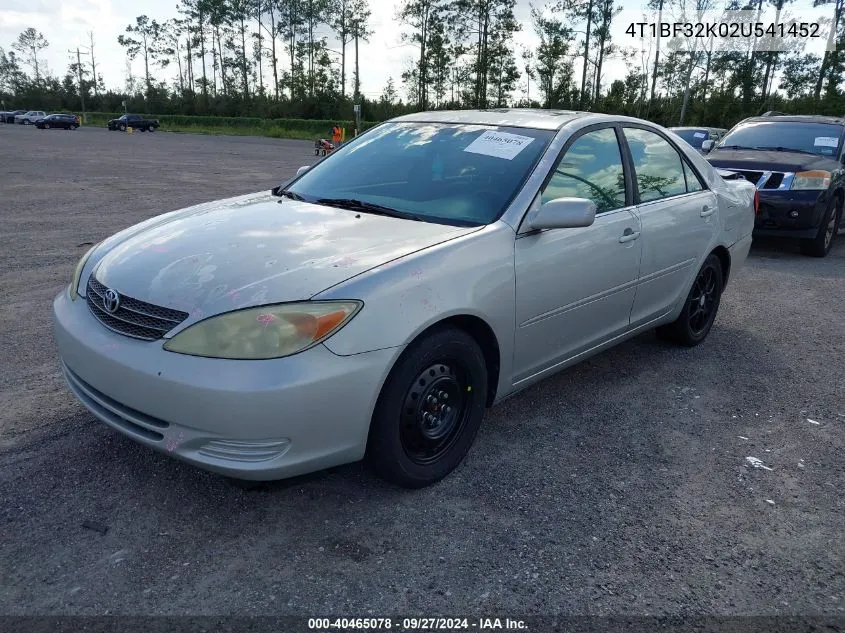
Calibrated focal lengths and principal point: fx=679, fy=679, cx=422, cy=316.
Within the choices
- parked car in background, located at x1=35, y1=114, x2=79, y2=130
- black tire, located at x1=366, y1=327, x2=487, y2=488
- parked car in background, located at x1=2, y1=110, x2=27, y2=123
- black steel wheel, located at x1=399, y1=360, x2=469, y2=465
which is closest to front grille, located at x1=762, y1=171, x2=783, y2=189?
black tire, located at x1=366, y1=327, x2=487, y2=488

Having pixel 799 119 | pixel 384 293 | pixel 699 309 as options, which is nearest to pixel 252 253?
pixel 384 293

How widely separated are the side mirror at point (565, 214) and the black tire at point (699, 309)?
6.13ft

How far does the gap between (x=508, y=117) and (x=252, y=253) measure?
6.24 feet

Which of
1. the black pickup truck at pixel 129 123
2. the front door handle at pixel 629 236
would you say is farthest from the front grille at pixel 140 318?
the black pickup truck at pixel 129 123

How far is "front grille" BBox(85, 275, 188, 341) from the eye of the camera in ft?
8.20

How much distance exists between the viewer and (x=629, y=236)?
3.81 m

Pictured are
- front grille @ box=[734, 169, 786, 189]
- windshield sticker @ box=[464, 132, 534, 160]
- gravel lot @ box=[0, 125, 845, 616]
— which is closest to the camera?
gravel lot @ box=[0, 125, 845, 616]

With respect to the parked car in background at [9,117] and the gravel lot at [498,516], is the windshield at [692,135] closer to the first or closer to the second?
the gravel lot at [498,516]

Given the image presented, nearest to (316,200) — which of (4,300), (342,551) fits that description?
(342,551)

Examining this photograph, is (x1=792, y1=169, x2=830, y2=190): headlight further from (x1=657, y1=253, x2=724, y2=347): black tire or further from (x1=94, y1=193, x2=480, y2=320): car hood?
(x1=94, y1=193, x2=480, y2=320): car hood

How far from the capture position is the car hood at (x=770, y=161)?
845 cm

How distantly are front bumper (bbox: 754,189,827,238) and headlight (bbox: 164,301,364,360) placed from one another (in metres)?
7.58

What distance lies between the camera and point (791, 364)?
4.71m

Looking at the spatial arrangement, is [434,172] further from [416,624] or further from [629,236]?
[416,624]
